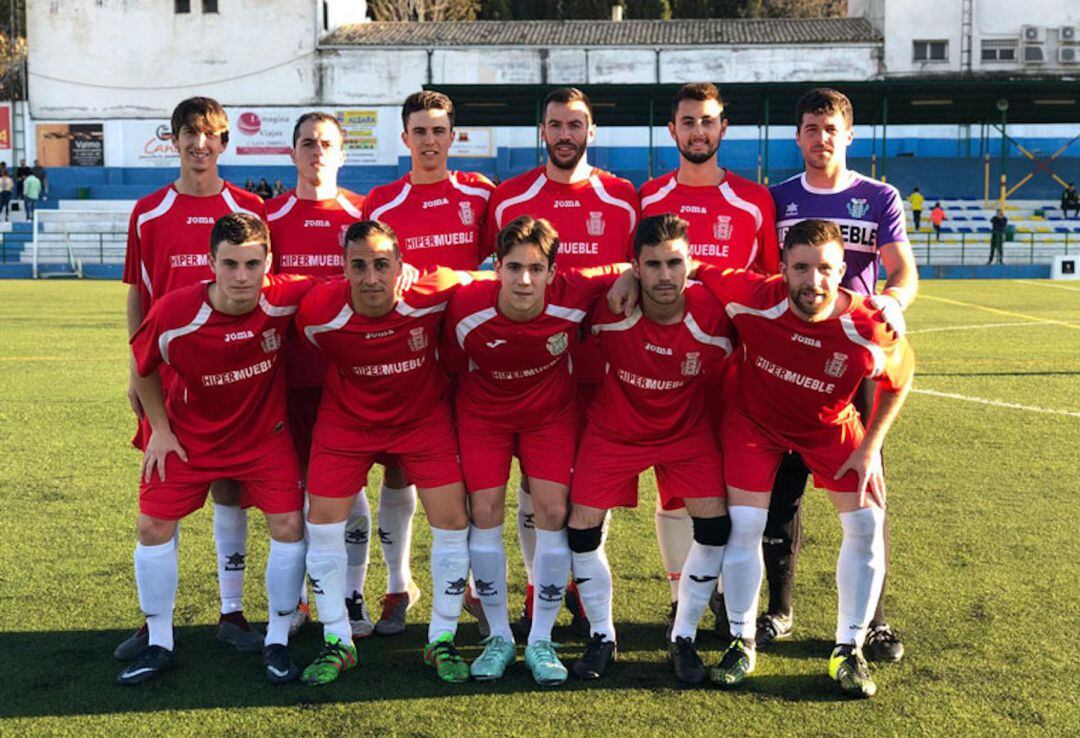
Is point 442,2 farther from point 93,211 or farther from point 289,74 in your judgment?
point 93,211

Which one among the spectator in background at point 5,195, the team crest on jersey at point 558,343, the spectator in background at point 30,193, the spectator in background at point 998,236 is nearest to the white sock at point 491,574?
the team crest on jersey at point 558,343

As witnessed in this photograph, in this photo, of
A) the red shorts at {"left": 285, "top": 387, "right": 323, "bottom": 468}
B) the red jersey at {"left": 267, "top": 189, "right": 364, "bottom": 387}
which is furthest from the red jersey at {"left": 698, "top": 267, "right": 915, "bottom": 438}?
the red shorts at {"left": 285, "top": 387, "right": 323, "bottom": 468}

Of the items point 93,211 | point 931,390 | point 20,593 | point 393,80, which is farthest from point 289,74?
point 20,593

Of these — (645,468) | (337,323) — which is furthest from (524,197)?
(645,468)

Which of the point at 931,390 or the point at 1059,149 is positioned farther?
the point at 1059,149

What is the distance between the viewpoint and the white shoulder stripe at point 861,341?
12.3ft

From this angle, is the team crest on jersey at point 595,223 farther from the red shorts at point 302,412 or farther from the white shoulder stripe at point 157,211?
the white shoulder stripe at point 157,211

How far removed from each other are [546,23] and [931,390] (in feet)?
114

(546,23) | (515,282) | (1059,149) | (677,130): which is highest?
(546,23)

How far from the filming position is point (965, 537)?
5289mm

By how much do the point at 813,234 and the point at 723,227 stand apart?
0.69m

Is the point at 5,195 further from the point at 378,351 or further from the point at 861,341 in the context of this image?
the point at 861,341

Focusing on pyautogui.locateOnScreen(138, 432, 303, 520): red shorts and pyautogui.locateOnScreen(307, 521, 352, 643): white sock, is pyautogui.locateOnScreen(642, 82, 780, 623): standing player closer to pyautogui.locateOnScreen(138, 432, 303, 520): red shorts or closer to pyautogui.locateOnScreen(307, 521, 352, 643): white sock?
pyautogui.locateOnScreen(307, 521, 352, 643): white sock

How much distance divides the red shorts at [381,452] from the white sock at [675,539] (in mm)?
901
